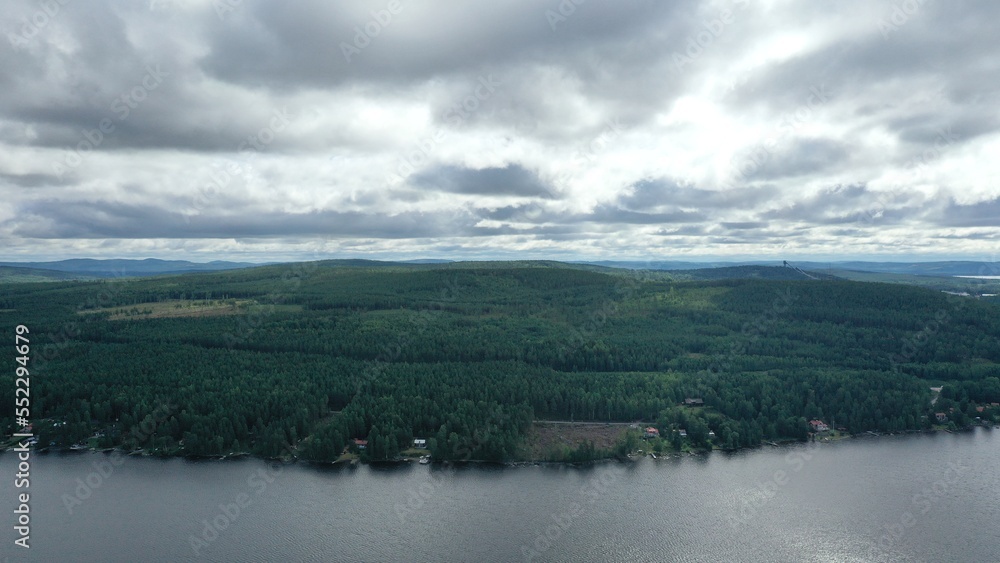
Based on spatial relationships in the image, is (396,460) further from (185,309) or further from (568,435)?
(185,309)

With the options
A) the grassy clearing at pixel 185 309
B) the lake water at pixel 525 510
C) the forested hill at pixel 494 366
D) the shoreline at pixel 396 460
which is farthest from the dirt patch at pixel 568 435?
the grassy clearing at pixel 185 309

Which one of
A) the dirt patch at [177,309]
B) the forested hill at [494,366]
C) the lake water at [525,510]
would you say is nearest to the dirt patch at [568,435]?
the forested hill at [494,366]

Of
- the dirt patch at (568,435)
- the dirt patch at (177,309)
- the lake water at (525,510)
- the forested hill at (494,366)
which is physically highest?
the dirt patch at (177,309)

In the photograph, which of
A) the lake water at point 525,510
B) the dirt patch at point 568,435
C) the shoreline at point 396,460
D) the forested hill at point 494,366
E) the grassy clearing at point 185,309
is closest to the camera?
the lake water at point 525,510

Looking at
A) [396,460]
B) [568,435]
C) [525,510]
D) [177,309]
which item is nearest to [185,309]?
[177,309]

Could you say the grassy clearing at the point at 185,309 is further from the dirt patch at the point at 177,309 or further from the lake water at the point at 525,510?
the lake water at the point at 525,510

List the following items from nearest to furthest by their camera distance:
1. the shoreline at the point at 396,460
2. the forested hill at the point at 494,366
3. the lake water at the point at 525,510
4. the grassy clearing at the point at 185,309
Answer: the lake water at the point at 525,510 → the shoreline at the point at 396,460 → the forested hill at the point at 494,366 → the grassy clearing at the point at 185,309

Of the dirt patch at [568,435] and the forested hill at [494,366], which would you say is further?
the forested hill at [494,366]

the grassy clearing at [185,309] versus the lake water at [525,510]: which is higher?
the grassy clearing at [185,309]

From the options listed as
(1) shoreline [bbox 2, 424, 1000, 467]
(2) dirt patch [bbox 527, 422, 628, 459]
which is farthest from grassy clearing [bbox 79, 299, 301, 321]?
(2) dirt patch [bbox 527, 422, 628, 459]
